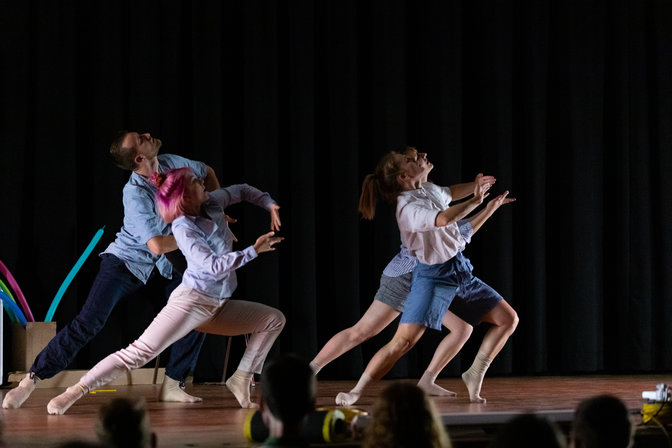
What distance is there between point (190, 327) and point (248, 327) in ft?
1.00

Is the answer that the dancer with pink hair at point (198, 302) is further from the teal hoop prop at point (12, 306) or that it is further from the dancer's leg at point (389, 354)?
the teal hoop prop at point (12, 306)

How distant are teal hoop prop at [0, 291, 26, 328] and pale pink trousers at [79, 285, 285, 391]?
159 cm

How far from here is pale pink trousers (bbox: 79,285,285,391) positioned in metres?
3.94

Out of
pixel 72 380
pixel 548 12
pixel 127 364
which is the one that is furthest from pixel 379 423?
pixel 548 12

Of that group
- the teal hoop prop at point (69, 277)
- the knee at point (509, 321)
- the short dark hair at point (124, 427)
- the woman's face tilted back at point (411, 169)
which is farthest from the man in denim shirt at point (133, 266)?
the short dark hair at point (124, 427)

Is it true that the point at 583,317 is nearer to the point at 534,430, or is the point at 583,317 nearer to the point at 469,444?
the point at 469,444

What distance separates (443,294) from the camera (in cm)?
436

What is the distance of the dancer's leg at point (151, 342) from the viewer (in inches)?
155

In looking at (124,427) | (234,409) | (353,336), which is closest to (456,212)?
(353,336)

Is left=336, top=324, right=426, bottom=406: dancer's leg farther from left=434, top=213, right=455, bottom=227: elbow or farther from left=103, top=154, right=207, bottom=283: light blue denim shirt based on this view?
left=103, top=154, right=207, bottom=283: light blue denim shirt

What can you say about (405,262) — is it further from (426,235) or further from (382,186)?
(382,186)

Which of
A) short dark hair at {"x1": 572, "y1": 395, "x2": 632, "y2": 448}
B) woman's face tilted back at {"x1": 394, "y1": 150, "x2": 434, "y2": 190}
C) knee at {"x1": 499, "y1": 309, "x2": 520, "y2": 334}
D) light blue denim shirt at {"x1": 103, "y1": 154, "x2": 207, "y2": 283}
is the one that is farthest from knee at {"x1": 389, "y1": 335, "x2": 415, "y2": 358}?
short dark hair at {"x1": 572, "y1": 395, "x2": 632, "y2": 448}

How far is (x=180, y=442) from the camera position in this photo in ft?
10.6

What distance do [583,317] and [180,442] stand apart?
13.2 feet
